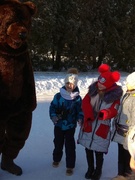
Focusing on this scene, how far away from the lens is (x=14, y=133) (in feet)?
11.6

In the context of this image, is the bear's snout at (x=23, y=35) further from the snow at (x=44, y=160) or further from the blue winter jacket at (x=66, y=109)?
the snow at (x=44, y=160)

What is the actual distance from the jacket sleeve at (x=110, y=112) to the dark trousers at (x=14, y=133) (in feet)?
2.49

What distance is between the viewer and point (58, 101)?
12.6 ft

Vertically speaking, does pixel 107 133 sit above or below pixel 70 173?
above

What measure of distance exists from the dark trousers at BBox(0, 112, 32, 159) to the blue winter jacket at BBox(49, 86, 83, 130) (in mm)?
394

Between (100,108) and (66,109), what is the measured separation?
40cm

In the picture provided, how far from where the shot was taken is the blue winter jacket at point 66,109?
381cm

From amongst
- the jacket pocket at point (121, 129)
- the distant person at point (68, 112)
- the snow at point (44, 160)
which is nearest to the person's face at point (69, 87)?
the distant person at point (68, 112)

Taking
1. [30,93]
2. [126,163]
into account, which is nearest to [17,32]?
[30,93]

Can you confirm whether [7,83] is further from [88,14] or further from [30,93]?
[88,14]

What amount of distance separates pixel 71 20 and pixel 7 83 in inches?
389

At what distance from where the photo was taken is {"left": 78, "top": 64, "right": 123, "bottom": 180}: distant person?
3.58 metres

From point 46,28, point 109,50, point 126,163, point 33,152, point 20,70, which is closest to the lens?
point 20,70

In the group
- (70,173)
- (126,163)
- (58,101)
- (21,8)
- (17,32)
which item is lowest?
(70,173)
